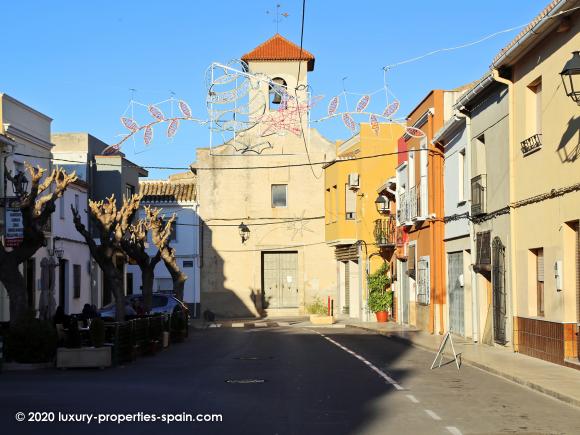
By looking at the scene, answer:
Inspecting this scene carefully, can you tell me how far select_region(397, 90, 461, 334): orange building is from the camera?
3089cm

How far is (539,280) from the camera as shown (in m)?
20.7

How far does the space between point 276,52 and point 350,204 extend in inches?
346

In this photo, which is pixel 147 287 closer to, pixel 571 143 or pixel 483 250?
pixel 483 250

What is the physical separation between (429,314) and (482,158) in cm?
838

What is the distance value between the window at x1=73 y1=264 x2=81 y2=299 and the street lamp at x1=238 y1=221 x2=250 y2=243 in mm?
10520

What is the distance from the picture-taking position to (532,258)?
827 inches

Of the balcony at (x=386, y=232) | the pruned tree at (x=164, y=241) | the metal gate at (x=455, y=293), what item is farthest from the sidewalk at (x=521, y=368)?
the pruned tree at (x=164, y=241)

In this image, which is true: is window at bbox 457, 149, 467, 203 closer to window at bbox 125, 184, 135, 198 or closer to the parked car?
the parked car

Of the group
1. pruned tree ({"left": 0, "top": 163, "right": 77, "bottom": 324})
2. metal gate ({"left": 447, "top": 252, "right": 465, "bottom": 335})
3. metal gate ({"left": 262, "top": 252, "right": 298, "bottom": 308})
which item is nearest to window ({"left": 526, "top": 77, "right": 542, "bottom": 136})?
metal gate ({"left": 447, "top": 252, "right": 465, "bottom": 335})

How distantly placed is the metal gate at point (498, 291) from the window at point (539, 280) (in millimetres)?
2083

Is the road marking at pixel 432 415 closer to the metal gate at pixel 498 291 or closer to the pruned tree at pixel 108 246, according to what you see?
the metal gate at pixel 498 291

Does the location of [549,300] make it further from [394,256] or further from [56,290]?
[56,290]

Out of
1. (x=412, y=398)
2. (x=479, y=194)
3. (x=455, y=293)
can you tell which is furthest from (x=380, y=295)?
(x=412, y=398)

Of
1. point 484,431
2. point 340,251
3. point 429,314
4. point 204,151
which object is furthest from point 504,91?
point 204,151
